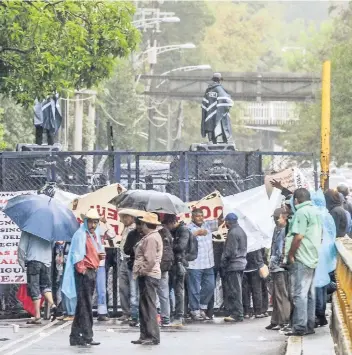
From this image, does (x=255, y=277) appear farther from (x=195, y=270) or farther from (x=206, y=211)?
(x=206, y=211)

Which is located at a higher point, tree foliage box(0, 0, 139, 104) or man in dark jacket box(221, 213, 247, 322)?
tree foliage box(0, 0, 139, 104)

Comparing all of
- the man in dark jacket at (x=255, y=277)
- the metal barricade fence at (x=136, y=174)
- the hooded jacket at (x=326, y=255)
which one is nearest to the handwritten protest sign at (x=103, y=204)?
the metal barricade fence at (x=136, y=174)

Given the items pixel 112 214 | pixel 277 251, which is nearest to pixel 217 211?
pixel 112 214

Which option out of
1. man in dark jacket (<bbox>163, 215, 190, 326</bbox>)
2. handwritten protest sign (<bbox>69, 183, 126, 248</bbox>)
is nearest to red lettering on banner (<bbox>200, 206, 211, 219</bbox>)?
handwritten protest sign (<bbox>69, 183, 126, 248</bbox>)

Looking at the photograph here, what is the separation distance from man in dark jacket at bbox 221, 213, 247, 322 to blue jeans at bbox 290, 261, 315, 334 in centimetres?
431

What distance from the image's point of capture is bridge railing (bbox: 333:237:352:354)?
52.2 ft

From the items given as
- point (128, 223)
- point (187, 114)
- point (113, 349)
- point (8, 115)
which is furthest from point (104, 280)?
point (187, 114)

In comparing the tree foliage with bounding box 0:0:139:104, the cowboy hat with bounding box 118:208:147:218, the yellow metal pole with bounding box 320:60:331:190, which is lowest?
the cowboy hat with bounding box 118:208:147:218

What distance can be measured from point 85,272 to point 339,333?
13.3ft

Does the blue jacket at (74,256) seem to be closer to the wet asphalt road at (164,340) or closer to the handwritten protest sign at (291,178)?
the wet asphalt road at (164,340)

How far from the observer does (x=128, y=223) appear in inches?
850

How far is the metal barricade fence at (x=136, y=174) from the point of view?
25.0 metres

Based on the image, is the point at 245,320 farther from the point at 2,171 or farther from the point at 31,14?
the point at 31,14

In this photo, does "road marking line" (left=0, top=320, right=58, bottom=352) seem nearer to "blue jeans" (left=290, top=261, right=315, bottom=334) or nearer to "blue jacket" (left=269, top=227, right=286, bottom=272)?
"blue jacket" (left=269, top=227, right=286, bottom=272)
